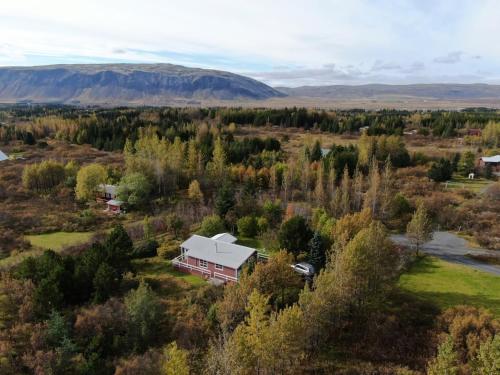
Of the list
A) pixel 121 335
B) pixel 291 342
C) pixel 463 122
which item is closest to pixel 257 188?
pixel 121 335

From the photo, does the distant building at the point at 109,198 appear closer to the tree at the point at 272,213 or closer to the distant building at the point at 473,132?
the tree at the point at 272,213

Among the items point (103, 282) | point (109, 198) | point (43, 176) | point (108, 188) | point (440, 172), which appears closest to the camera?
point (103, 282)

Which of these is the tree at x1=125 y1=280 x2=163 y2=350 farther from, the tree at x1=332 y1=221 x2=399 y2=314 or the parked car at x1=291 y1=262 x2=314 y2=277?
the parked car at x1=291 y1=262 x2=314 y2=277

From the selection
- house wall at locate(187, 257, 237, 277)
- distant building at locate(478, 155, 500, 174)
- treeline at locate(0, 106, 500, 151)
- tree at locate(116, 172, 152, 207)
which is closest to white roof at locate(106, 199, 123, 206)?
tree at locate(116, 172, 152, 207)

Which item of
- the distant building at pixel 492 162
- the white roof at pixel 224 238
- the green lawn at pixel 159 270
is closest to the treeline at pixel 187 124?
the distant building at pixel 492 162

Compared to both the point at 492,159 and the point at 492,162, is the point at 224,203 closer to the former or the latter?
the point at 492,162

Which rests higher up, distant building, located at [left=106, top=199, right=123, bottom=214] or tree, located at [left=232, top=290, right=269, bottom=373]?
tree, located at [left=232, top=290, right=269, bottom=373]

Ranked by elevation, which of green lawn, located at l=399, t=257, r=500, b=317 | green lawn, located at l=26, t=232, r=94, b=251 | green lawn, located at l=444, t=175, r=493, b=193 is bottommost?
green lawn, located at l=26, t=232, r=94, b=251

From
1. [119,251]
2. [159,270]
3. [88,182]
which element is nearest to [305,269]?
[159,270]
